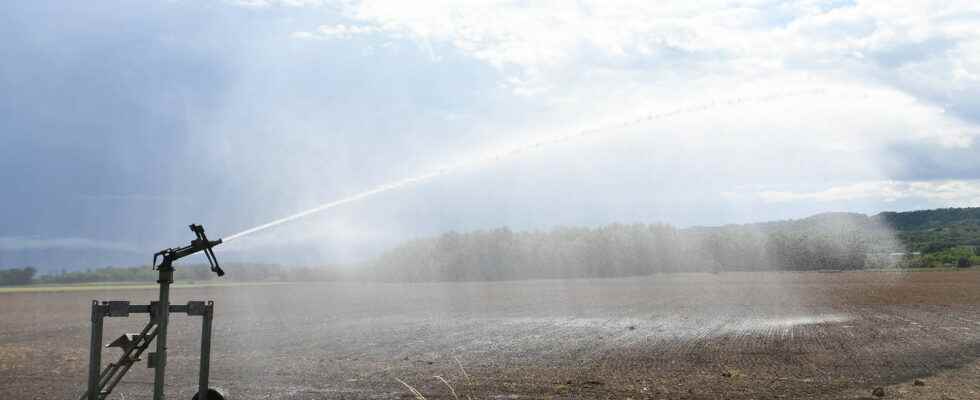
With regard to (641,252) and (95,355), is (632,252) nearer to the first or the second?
(641,252)

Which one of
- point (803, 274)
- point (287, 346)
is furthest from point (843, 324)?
point (803, 274)

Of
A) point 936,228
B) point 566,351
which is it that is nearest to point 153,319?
point 566,351

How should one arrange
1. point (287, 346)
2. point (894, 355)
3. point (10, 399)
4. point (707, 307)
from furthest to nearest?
point (707, 307)
point (287, 346)
point (894, 355)
point (10, 399)

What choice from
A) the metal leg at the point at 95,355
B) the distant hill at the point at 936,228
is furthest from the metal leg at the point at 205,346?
the distant hill at the point at 936,228

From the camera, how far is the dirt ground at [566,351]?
15859 mm

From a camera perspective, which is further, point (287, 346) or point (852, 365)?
point (287, 346)

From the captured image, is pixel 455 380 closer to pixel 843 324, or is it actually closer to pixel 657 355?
pixel 657 355

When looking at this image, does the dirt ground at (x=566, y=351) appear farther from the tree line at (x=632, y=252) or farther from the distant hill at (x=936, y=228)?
the distant hill at (x=936, y=228)

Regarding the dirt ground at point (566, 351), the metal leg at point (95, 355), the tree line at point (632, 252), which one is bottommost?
the dirt ground at point (566, 351)

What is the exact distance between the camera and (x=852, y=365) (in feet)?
60.2

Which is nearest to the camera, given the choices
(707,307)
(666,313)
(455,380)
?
(455,380)

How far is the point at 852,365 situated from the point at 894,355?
263cm

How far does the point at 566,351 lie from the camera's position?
882 inches

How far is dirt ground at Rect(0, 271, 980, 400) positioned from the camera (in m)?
15.9
